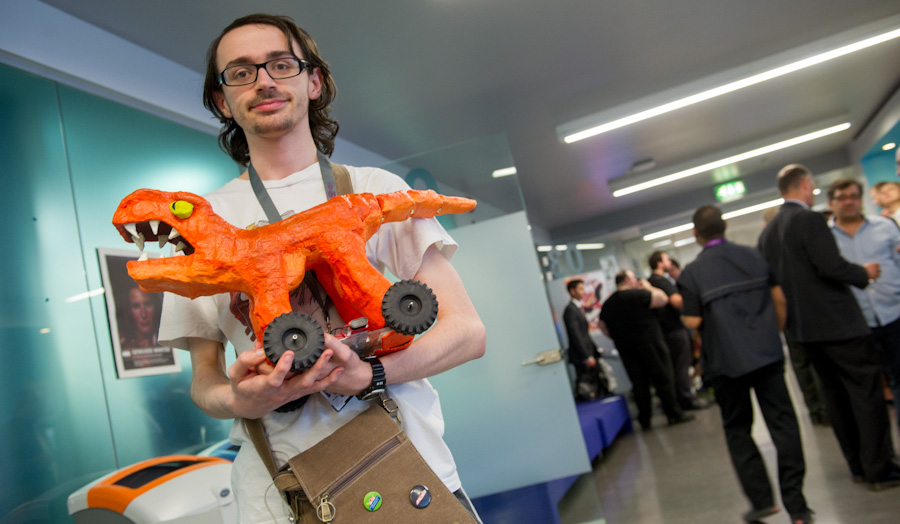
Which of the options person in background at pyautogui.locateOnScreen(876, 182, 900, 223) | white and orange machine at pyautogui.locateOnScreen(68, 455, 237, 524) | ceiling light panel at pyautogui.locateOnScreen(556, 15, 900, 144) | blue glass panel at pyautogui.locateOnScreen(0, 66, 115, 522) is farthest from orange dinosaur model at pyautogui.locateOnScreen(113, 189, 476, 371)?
ceiling light panel at pyautogui.locateOnScreen(556, 15, 900, 144)

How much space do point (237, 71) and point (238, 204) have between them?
8.1 inches

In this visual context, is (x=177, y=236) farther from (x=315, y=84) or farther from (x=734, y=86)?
(x=734, y=86)

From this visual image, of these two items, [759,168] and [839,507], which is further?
[759,168]

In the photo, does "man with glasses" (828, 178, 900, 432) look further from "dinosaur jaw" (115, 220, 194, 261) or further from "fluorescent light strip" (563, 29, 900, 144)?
"dinosaur jaw" (115, 220, 194, 261)

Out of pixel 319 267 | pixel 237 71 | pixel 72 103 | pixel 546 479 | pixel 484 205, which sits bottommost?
pixel 546 479

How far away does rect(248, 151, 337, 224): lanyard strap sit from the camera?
3.06ft

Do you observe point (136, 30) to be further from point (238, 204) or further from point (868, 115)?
point (868, 115)

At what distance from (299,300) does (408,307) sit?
230 millimetres

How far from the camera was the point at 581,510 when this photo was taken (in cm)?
390

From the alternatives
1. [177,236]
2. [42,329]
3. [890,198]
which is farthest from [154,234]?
[890,198]

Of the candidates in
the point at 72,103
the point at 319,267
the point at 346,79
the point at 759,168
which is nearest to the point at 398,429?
the point at 319,267

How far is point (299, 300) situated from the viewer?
91 cm

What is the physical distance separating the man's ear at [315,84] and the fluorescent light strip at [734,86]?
221 inches

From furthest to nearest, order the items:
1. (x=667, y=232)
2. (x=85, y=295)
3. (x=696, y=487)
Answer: (x=667, y=232) < (x=696, y=487) < (x=85, y=295)
